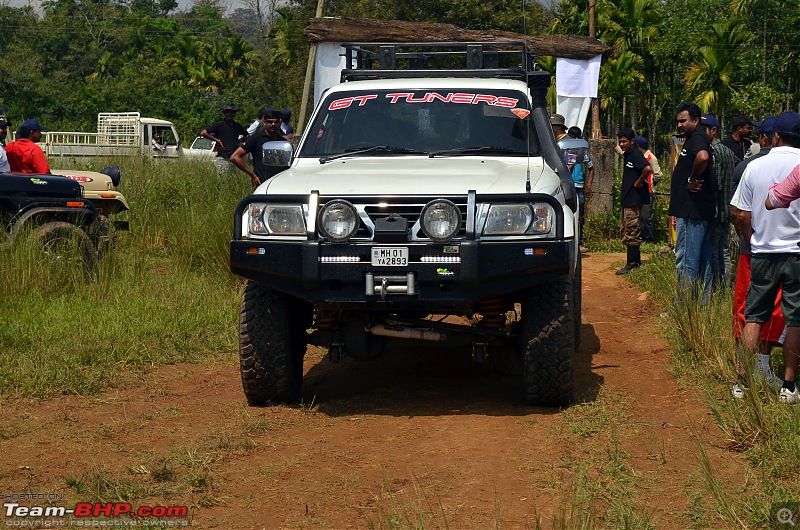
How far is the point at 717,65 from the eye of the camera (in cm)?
3762

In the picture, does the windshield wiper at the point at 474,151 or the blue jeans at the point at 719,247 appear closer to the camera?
the windshield wiper at the point at 474,151

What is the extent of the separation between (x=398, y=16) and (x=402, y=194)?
1121 inches

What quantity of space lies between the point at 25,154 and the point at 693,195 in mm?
6683

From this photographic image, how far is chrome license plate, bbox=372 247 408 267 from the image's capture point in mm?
5582

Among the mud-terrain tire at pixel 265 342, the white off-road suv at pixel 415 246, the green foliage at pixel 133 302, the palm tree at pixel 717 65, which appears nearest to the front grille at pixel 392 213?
the white off-road suv at pixel 415 246

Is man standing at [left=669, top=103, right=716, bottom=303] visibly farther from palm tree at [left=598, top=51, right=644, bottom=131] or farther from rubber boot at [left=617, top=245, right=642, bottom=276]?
palm tree at [left=598, top=51, right=644, bottom=131]

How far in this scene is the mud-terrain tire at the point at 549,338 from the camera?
19.5 ft

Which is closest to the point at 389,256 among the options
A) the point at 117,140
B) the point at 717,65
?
the point at 117,140

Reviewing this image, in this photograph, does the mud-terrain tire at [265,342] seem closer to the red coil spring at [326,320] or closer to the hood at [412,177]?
the red coil spring at [326,320]

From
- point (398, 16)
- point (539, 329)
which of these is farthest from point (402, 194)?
point (398, 16)

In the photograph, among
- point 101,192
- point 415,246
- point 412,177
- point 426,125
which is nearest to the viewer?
point 415,246

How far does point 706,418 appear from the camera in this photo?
5852mm

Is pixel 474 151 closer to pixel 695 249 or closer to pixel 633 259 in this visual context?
pixel 695 249

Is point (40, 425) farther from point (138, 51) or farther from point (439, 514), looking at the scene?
point (138, 51)
